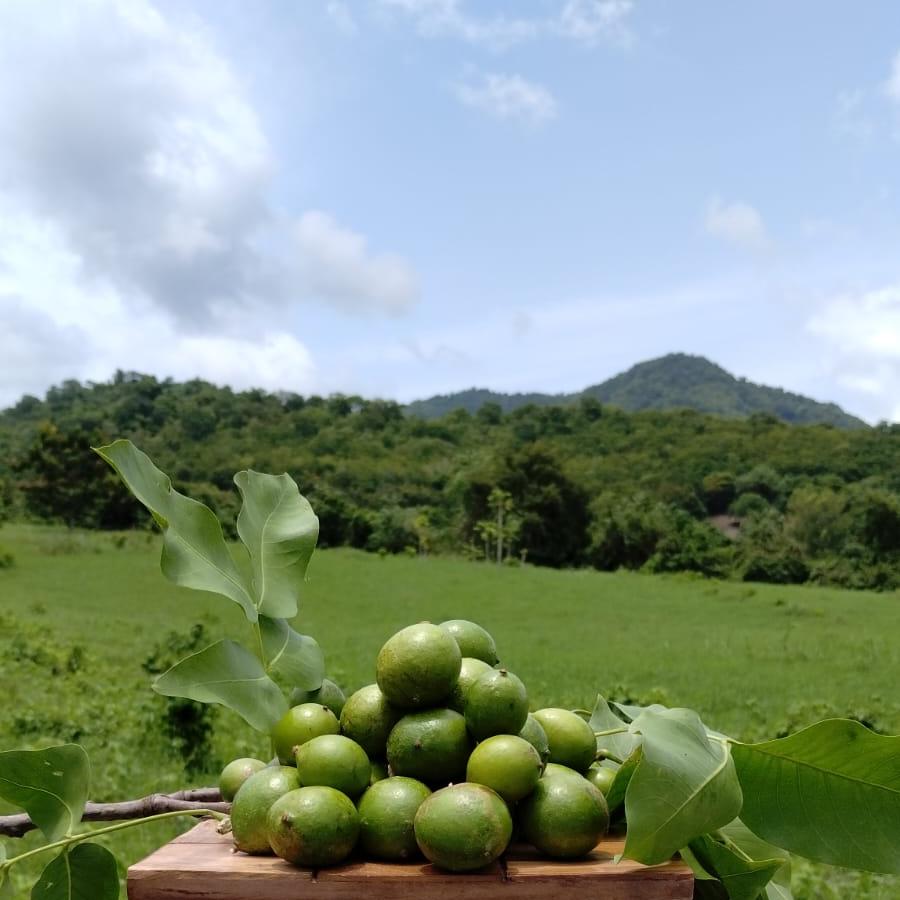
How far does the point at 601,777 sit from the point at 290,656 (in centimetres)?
42

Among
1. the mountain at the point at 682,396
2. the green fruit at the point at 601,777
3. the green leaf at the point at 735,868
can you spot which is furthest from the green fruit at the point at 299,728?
the mountain at the point at 682,396

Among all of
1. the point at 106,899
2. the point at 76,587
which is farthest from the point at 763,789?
the point at 76,587

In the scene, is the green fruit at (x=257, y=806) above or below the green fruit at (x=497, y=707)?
below

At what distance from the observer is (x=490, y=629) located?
14.4 metres

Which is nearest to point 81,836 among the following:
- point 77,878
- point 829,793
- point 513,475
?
point 77,878

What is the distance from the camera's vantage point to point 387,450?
47.7 meters

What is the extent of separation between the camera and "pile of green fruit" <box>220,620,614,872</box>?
33.5 inches

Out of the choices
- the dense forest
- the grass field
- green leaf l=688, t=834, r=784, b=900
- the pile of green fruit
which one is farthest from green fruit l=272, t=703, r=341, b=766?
the dense forest

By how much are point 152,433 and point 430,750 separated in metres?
45.5

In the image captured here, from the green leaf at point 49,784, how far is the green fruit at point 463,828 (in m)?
0.38

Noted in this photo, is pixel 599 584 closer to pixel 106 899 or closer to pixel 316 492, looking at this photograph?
pixel 316 492

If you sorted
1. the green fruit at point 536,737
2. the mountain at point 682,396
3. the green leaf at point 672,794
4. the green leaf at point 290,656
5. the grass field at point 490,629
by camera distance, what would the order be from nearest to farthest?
the green leaf at point 672,794
the green fruit at point 536,737
the green leaf at point 290,656
the grass field at point 490,629
the mountain at point 682,396

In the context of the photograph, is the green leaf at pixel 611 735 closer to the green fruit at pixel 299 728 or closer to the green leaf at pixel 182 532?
the green fruit at pixel 299 728

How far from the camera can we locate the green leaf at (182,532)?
3.41 feet
